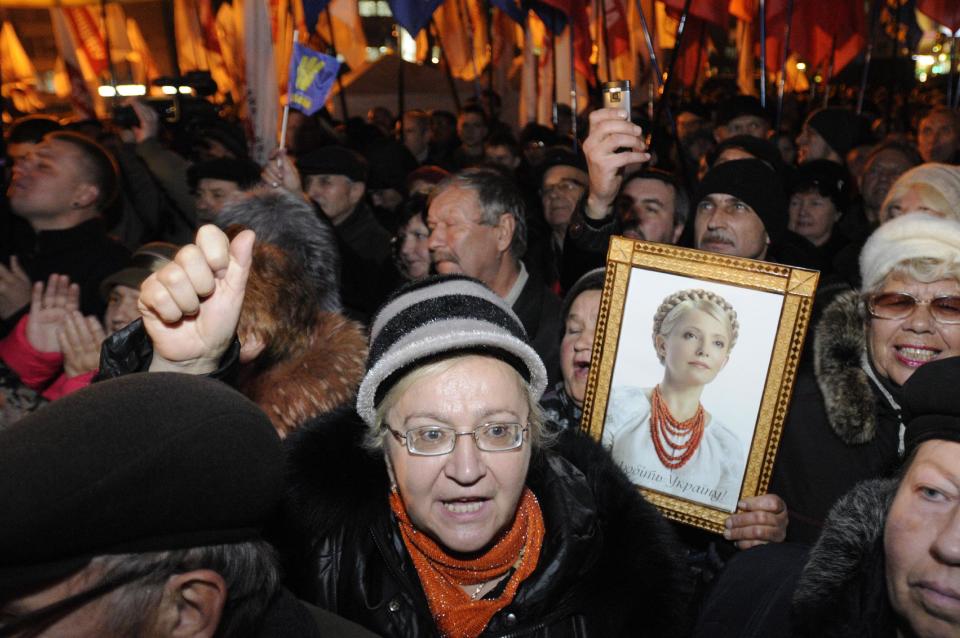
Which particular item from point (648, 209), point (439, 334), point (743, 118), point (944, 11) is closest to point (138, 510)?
point (439, 334)

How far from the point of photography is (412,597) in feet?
7.17

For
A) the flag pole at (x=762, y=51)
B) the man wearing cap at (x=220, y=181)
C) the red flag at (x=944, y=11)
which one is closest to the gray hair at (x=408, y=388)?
the man wearing cap at (x=220, y=181)

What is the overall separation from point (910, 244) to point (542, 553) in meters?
1.62

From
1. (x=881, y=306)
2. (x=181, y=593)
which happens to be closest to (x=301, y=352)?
(x=181, y=593)

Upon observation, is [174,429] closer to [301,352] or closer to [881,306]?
[301,352]

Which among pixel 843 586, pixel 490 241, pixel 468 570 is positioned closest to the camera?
pixel 843 586

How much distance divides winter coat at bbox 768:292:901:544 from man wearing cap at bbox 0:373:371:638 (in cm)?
198

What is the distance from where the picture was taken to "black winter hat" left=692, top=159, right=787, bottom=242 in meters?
3.91

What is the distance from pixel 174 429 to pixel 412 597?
3.59 ft

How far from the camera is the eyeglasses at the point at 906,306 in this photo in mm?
2674

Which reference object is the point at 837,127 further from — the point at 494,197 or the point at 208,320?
the point at 208,320

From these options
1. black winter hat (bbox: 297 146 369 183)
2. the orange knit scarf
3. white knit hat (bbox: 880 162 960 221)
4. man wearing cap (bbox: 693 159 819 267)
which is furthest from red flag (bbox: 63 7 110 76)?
the orange knit scarf

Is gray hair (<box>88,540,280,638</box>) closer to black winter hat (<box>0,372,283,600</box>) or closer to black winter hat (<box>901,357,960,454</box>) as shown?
black winter hat (<box>0,372,283,600</box>)

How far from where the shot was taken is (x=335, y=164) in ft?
19.7
